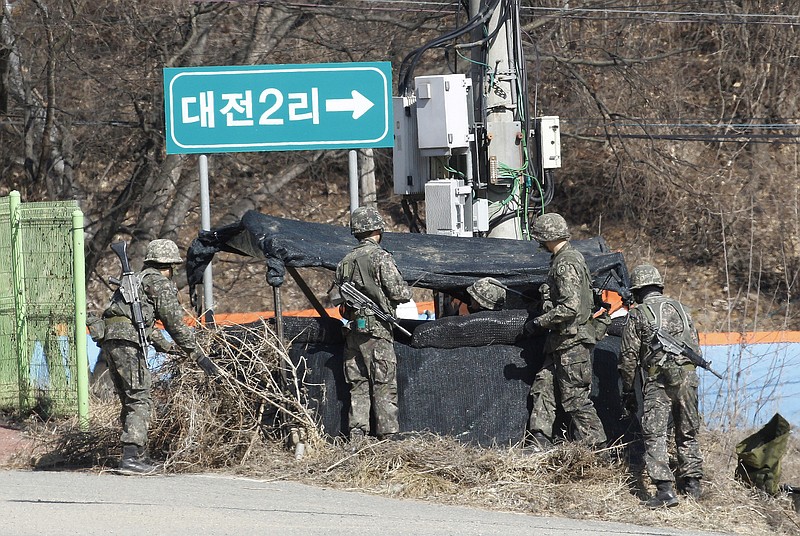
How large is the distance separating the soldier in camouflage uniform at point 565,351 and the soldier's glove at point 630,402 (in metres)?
0.23

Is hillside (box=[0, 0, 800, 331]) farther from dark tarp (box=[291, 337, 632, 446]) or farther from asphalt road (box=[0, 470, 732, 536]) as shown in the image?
asphalt road (box=[0, 470, 732, 536])

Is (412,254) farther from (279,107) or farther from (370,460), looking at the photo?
(279,107)

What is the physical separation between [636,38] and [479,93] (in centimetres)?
1328

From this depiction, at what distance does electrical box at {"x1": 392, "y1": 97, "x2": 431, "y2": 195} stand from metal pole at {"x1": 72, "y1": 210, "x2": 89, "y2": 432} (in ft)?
9.68

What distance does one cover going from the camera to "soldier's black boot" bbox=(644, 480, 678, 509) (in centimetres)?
766

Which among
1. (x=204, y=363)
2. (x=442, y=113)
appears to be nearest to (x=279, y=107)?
(x=442, y=113)

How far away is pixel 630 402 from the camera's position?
27.0 ft

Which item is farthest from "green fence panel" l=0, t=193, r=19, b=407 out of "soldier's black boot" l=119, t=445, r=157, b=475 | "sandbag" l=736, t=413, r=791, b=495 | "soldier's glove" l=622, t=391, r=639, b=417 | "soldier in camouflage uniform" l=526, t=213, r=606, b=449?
"sandbag" l=736, t=413, r=791, b=495

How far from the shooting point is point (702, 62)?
25.6 meters

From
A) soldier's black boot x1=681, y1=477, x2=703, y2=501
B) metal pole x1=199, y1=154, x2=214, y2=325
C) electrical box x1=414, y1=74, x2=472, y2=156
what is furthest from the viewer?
electrical box x1=414, y1=74, x2=472, y2=156

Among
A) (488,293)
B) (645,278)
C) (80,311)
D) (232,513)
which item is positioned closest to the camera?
(232,513)

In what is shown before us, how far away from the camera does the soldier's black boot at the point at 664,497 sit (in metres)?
7.66

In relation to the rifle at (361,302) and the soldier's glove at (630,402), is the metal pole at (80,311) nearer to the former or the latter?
the rifle at (361,302)

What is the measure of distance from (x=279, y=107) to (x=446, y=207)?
175 cm
